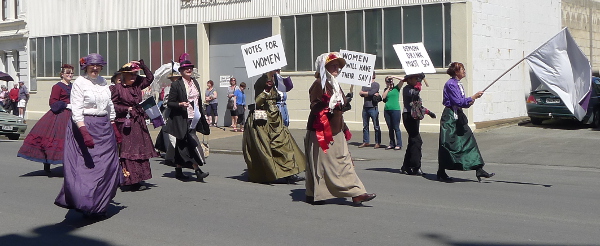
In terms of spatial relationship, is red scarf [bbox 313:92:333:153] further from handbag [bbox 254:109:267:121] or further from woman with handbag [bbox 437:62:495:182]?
woman with handbag [bbox 437:62:495:182]

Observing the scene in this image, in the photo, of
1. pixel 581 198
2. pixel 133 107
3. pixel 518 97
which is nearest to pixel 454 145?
pixel 581 198

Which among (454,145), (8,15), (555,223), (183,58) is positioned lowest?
(555,223)

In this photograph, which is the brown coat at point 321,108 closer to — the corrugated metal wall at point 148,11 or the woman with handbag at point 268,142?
the woman with handbag at point 268,142

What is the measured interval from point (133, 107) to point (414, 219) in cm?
386

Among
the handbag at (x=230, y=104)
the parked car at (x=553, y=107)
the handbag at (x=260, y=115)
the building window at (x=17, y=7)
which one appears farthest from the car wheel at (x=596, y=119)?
the building window at (x=17, y=7)

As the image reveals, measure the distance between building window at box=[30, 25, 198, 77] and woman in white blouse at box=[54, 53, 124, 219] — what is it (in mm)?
17007

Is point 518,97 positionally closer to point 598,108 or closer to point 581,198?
point 598,108

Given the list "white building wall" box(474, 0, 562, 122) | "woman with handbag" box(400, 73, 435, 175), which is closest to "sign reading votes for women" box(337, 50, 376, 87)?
"woman with handbag" box(400, 73, 435, 175)

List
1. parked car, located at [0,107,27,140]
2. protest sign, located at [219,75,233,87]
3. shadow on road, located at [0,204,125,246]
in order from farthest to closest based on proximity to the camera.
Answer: protest sign, located at [219,75,233,87] → parked car, located at [0,107,27,140] → shadow on road, located at [0,204,125,246]

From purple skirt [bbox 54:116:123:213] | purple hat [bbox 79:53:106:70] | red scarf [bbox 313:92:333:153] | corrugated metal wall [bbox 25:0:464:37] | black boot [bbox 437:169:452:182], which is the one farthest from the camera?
corrugated metal wall [bbox 25:0:464:37]

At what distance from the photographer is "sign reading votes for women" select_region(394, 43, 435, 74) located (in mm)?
11773

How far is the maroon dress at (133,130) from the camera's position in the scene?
31.5 ft

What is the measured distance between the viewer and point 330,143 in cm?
854

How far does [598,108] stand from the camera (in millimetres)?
19344
